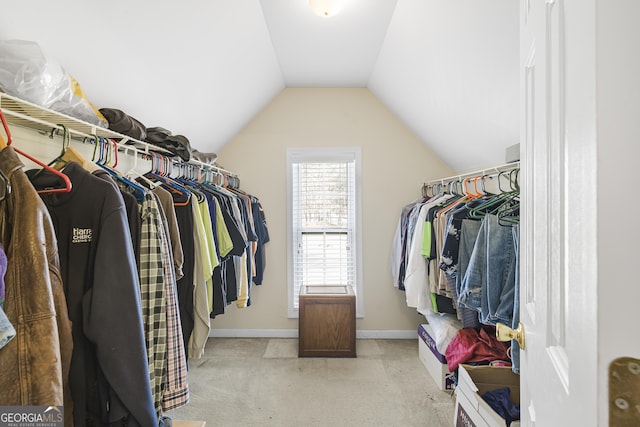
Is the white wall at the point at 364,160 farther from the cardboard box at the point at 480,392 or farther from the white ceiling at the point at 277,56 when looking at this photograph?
the cardboard box at the point at 480,392

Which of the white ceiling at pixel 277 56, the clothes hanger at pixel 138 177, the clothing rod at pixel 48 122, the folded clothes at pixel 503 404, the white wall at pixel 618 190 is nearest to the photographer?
the white wall at pixel 618 190

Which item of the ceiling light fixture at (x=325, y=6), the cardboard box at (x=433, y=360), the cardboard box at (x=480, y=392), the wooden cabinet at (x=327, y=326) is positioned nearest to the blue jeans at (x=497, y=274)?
the cardboard box at (x=480, y=392)

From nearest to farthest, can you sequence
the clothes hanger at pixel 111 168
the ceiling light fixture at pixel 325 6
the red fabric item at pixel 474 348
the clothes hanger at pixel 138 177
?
the clothes hanger at pixel 111 168, the clothes hanger at pixel 138 177, the ceiling light fixture at pixel 325 6, the red fabric item at pixel 474 348

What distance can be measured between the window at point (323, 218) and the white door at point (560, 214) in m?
2.72

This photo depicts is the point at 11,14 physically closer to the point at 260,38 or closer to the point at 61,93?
the point at 61,93

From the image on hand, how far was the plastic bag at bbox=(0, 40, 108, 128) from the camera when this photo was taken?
1060 millimetres

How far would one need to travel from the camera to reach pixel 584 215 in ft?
1.32

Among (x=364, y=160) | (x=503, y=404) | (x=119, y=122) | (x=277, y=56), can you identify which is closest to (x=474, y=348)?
(x=503, y=404)

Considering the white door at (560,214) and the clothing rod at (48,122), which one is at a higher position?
the clothing rod at (48,122)

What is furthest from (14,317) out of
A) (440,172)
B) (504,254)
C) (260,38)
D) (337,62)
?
(440,172)

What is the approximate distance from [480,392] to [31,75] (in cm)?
245

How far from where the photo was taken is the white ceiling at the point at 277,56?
1.47m

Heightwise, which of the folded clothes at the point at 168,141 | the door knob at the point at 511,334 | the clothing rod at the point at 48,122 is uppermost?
the folded clothes at the point at 168,141

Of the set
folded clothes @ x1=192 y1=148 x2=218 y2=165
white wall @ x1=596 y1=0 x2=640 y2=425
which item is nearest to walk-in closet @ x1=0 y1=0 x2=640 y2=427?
white wall @ x1=596 y1=0 x2=640 y2=425
